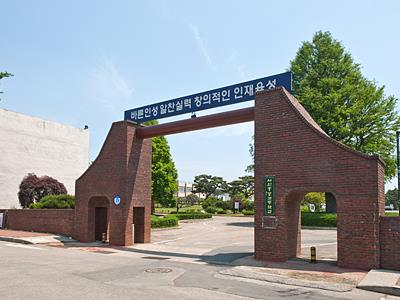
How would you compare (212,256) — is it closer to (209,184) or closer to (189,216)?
(189,216)

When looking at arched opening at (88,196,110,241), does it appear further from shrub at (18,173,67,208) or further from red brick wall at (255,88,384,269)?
shrub at (18,173,67,208)

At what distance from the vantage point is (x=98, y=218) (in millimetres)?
23797

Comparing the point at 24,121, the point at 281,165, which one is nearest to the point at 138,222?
the point at 281,165

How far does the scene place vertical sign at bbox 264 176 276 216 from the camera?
1573 centimetres

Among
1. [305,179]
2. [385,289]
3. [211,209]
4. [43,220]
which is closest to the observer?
[385,289]

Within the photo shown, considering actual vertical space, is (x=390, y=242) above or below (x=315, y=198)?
below

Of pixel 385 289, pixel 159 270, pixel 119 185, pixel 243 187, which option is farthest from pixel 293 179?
pixel 243 187

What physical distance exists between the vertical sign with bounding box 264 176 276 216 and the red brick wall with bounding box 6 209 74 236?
1319 centimetres

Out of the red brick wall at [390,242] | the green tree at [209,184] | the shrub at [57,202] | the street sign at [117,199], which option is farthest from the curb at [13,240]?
the green tree at [209,184]

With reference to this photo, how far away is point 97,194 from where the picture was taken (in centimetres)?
2228

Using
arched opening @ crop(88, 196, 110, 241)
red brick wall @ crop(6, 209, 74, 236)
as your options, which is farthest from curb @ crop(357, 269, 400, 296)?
red brick wall @ crop(6, 209, 74, 236)

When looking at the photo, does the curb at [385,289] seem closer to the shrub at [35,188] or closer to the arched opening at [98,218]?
the arched opening at [98,218]

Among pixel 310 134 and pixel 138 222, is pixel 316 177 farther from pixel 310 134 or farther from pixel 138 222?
pixel 138 222

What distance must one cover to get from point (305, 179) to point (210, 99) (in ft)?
21.4
